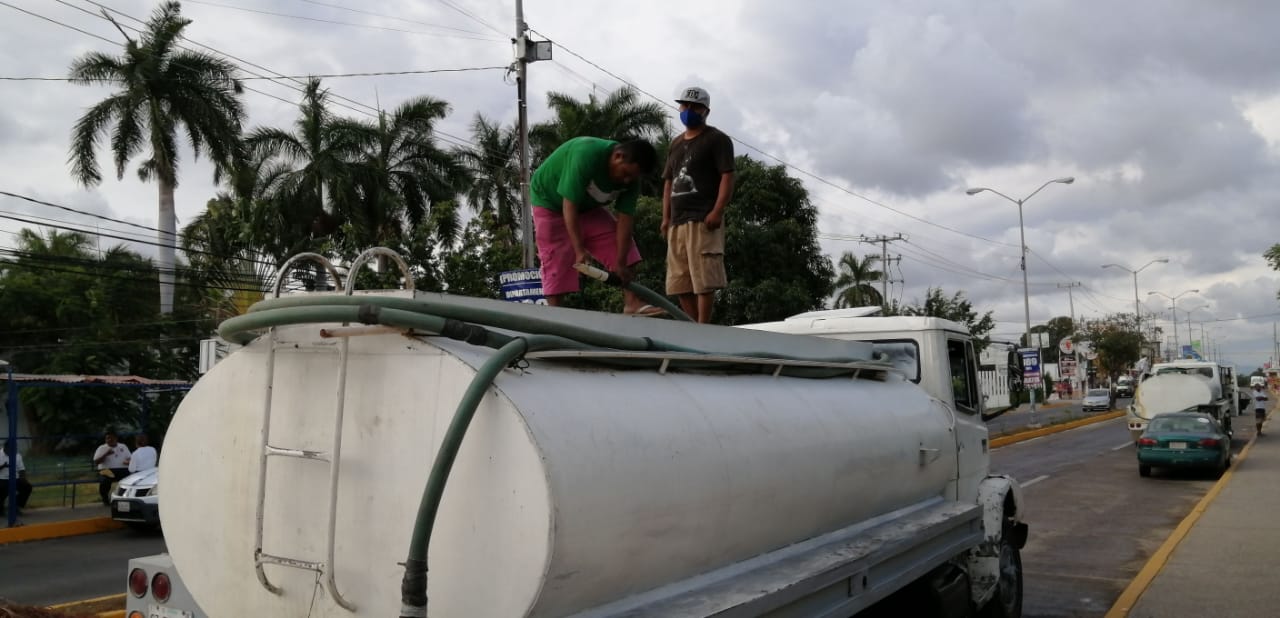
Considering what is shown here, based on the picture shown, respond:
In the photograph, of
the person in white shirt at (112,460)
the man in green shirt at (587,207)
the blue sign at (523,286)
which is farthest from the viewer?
the person in white shirt at (112,460)

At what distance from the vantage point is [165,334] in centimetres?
3055

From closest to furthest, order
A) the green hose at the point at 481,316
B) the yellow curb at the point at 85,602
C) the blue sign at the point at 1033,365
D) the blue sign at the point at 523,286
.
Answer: the green hose at the point at 481,316, the yellow curb at the point at 85,602, the blue sign at the point at 523,286, the blue sign at the point at 1033,365

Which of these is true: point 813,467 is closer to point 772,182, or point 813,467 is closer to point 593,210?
point 593,210

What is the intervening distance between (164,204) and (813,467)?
96.7 ft

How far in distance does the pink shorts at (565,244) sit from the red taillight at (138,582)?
110 inches

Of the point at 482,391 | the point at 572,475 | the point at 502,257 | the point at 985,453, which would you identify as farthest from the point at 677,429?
the point at 502,257

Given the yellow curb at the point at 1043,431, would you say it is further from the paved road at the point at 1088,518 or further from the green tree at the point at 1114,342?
the green tree at the point at 1114,342

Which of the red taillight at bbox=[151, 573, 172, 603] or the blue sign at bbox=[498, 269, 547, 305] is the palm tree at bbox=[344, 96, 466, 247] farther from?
the red taillight at bbox=[151, 573, 172, 603]

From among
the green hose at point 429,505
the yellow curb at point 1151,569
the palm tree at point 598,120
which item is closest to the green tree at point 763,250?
the palm tree at point 598,120

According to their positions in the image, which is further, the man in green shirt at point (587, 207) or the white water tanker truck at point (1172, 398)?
the white water tanker truck at point (1172, 398)

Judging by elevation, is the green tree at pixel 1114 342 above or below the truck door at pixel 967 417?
above

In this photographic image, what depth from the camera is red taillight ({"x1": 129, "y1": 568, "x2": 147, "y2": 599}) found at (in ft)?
11.2

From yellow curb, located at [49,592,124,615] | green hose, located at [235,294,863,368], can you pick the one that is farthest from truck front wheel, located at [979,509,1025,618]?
yellow curb, located at [49,592,124,615]

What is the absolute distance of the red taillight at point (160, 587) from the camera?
130 inches
